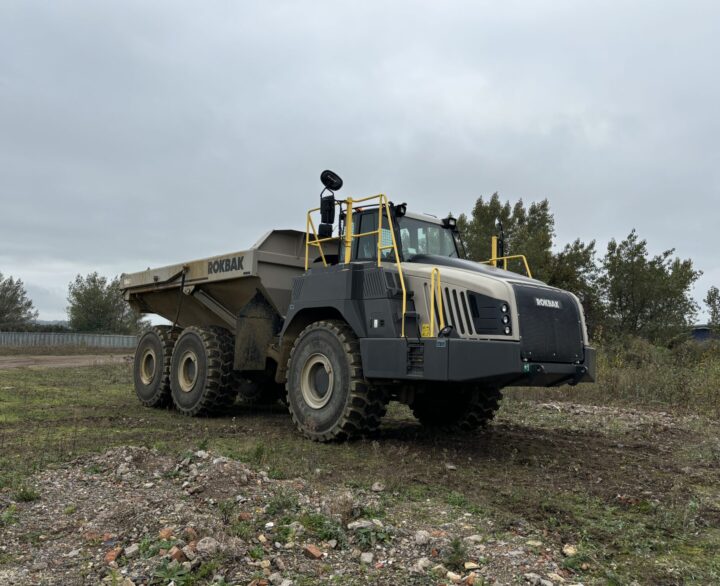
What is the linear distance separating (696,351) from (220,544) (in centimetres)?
1929

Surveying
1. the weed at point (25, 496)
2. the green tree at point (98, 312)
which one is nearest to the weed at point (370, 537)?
the weed at point (25, 496)

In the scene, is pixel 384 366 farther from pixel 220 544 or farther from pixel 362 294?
pixel 220 544

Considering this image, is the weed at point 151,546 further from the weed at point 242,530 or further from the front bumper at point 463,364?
the front bumper at point 463,364

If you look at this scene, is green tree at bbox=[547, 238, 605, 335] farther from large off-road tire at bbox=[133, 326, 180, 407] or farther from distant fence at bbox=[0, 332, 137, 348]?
distant fence at bbox=[0, 332, 137, 348]

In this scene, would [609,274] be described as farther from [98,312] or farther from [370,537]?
[98,312]

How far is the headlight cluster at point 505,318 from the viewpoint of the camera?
671 centimetres

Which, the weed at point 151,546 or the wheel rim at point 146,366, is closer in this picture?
the weed at point 151,546

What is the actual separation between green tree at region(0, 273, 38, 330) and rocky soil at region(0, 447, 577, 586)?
60152 mm

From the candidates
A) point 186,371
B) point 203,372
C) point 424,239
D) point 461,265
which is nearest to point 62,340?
point 186,371

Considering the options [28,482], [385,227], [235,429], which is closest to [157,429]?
[235,429]

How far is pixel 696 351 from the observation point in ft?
65.2

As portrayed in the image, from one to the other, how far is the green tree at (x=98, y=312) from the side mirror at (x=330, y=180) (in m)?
56.0

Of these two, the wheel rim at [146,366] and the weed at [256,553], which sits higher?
the wheel rim at [146,366]

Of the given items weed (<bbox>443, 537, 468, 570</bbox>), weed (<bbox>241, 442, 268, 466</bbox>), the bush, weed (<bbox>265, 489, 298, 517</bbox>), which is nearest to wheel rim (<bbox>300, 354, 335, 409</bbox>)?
weed (<bbox>241, 442, 268, 466</bbox>)
